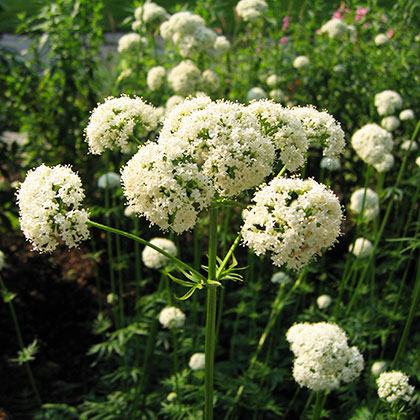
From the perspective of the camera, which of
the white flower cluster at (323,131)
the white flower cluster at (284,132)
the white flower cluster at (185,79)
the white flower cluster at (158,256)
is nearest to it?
the white flower cluster at (284,132)

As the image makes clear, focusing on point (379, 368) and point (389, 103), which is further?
point (389, 103)

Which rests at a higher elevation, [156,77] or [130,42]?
[130,42]

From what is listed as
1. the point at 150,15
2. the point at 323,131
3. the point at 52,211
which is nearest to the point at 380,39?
the point at 150,15

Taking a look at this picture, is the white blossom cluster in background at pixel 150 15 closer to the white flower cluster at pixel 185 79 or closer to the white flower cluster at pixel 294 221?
the white flower cluster at pixel 185 79

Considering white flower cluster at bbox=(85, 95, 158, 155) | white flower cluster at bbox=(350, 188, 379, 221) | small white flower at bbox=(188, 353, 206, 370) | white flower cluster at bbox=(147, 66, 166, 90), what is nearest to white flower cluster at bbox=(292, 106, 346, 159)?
white flower cluster at bbox=(85, 95, 158, 155)

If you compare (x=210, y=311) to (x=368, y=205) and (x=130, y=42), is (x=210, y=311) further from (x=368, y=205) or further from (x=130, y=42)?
(x=130, y=42)

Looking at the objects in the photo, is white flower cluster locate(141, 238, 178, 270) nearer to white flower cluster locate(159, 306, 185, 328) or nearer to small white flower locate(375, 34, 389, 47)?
white flower cluster locate(159, 306, 185, 328)

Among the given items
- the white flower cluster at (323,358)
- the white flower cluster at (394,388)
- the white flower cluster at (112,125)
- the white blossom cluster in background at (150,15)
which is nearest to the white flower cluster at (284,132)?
the white flower cluster at (112,125)
